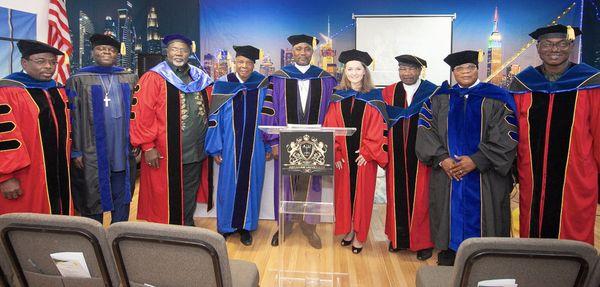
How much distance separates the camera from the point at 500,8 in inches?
270

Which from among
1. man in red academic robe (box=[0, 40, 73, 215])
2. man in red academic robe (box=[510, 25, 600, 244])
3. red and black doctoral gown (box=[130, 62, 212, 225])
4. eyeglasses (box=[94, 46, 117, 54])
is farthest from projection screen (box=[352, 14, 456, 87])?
man in red academic robe (box=[0, 40, 73, 215])

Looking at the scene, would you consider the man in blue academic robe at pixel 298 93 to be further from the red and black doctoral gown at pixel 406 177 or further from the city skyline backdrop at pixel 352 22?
the city skyline backdrop at pixel 352 22

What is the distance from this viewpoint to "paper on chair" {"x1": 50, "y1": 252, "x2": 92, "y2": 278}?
1.71m

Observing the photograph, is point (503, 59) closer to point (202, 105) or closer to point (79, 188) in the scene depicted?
point (202, 105)

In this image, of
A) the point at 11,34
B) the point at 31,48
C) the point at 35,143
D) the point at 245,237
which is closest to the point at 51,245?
the point at 35,143

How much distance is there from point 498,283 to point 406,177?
1978 millimetres

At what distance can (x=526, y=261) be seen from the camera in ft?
4.93

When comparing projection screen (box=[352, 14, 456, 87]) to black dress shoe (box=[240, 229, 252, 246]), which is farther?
projection screen (box=[352, 14, 456, 87])

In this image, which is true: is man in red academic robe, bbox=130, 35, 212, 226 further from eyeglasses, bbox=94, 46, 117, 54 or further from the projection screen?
the projection screen

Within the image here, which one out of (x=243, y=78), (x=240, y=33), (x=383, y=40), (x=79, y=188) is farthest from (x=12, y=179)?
(x=383, y=40)

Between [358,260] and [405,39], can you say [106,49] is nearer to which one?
[358,260]

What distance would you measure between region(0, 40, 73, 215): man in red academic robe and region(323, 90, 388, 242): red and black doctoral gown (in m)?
2.16

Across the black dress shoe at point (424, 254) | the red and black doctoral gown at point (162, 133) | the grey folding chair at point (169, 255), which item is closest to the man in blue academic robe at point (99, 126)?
the red and black doctoral gown at point (162, 133)

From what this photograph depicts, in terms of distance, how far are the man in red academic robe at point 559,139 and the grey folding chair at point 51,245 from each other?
279 centimetres
